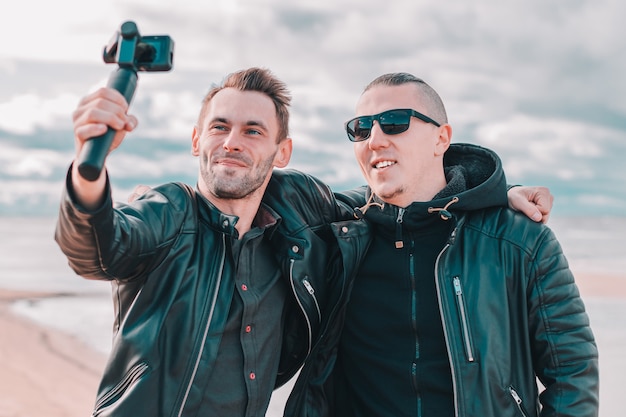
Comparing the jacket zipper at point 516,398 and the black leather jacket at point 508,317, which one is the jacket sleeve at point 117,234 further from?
the jacket zipper at point 516,398

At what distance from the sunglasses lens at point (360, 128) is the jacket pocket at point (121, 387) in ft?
6.40

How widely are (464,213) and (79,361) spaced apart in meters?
7.67

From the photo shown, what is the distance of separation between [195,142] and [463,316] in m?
2.06

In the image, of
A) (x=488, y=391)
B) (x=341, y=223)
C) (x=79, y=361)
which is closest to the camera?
(x=488, y=391)

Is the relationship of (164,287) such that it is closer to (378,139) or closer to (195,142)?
(195,142)

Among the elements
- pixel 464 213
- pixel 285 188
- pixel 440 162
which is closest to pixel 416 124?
pixel 440 162

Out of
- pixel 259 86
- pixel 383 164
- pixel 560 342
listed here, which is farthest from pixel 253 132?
pixel 560 342

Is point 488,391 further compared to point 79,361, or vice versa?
point 79,361

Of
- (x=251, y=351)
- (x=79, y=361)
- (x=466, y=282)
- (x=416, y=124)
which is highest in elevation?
(x=416, y=124)

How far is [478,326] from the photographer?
3480 mm

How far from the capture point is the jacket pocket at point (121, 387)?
3.22m

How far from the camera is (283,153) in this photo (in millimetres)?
4371

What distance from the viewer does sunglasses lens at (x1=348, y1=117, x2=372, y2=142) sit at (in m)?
4.10

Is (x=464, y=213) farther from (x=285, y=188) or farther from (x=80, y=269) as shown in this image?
(x=80, y=269)
